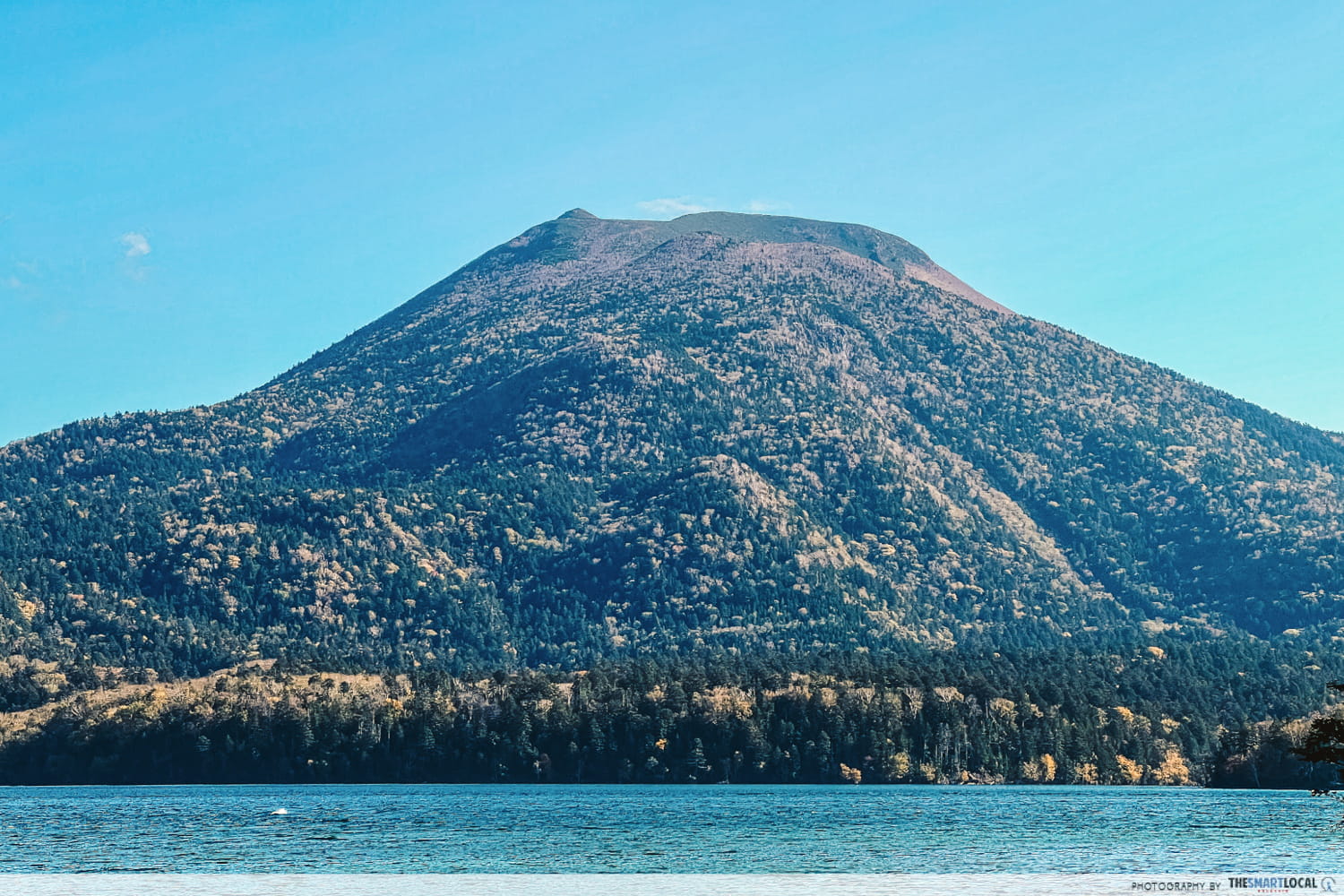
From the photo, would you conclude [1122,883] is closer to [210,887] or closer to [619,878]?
[619,878]

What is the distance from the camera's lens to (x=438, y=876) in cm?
12438

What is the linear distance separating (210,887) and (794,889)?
40122 mm

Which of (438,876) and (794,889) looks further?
(438,876)

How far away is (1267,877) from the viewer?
111 meters

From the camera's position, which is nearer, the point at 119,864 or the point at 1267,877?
the point at 1267,877

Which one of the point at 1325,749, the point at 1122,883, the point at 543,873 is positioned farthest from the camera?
the point at 543,873

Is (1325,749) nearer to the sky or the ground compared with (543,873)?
nearer to the sky

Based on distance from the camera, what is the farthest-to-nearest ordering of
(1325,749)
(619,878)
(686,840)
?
1. (686,840)
2. (619,878)
3. (1325,749)

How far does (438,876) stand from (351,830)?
49.5 meters

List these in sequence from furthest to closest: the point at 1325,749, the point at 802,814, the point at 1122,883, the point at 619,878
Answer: the point at 802,814 < the point at 619,878 < the point at 1122,883 < the point at 1325,749

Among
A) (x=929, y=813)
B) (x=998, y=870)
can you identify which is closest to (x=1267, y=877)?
(x=998, y=870)

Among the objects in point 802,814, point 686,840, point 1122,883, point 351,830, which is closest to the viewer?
point 1122,883

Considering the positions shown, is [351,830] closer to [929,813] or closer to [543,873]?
[543,873]

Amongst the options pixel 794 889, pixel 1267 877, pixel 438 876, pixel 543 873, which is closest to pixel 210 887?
pixel 438 876
